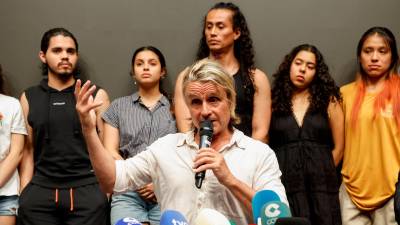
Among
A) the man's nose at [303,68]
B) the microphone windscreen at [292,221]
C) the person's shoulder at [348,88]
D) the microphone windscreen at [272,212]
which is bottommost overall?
the microphone windscreen at [272,212]

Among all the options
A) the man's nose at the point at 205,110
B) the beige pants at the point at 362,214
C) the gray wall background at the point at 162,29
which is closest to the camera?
the man's nose at the point at 205,110

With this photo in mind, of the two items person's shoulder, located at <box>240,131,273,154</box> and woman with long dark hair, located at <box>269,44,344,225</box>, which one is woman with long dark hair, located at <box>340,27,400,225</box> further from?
person's shoulder, located at <box>240,131,273,154</box>

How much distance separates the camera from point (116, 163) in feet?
6.40

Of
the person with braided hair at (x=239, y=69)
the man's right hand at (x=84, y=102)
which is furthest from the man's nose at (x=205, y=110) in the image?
the person with braided hair at (x=239, y=69)

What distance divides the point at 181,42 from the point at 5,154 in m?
1.26

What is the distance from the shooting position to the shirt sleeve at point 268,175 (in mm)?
1855

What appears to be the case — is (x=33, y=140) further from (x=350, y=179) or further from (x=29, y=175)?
(x=350, y=179)

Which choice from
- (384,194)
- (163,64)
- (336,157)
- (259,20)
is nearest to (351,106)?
(336,157)

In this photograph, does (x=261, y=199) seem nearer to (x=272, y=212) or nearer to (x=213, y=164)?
(x=272, y=212)

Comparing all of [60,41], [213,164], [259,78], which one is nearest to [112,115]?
[60,41]

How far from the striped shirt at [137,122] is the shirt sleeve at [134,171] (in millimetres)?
1068

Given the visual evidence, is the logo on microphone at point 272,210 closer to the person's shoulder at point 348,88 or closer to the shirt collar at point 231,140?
the shirt collar at point 231,140

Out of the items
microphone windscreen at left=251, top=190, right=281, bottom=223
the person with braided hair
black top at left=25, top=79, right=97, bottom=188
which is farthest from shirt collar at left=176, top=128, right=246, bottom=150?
black top at left=25, top=79, right=97, bottom=188

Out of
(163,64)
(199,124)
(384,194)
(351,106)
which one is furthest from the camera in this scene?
(163,64)
